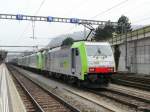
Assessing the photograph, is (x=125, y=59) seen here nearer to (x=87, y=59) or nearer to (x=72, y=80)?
(x=72, y=80)

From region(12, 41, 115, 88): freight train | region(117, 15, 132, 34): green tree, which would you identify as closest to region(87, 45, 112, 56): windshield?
region(12, 41, 115, 88): freight train

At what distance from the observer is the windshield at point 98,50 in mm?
21141

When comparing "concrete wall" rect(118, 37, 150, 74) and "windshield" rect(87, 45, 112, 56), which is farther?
"concrete wall" rect(118, 37, 150, 74)

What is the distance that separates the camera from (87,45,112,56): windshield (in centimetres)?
2114

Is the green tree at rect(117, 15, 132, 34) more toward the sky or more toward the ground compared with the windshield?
more toward the sky

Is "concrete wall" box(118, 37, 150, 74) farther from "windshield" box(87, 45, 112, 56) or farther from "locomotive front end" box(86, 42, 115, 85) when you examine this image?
"locomotive front end" box(86, 42, 115, 85)

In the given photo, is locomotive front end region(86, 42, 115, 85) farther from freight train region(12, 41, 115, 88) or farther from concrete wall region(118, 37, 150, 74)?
concrete wall region(118, 37, 150, 74)

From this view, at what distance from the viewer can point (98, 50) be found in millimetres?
21453

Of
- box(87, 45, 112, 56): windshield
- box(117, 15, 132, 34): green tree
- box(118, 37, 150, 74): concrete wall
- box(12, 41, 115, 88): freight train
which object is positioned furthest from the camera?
box(117, 15, 132, 34): green tree

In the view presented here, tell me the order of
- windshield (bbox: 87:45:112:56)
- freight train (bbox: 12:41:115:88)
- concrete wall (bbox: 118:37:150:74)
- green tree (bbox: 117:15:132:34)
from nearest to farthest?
1. freight train (bbox: 12:41:115:88)
2. windshield (bbox: 87:45:112:56)
3. concrete wall (bbox: 118:37:150:74)
4. green tree (bbox: 117:15:132:34)

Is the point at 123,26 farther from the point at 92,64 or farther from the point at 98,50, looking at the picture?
the point at 92,64

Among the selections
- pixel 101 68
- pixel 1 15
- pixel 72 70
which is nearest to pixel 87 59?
pixel 101 68

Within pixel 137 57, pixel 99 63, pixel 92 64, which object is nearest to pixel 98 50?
pixel 99 63

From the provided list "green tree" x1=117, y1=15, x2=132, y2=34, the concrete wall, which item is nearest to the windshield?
the concrete wall
